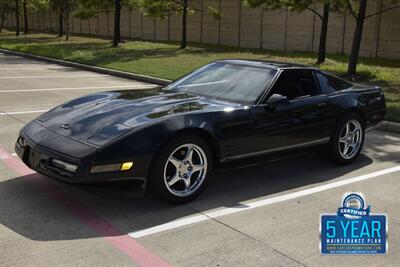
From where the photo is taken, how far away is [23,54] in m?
22.3

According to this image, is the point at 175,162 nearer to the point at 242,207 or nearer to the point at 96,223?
the point at 242,207

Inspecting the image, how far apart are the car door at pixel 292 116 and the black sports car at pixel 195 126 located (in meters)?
0.01

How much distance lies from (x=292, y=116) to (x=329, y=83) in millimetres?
1046

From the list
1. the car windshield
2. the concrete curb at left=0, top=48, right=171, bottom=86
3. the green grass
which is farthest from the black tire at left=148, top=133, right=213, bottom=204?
the concrete curb at left=0, top=48, right=171, bottom=86

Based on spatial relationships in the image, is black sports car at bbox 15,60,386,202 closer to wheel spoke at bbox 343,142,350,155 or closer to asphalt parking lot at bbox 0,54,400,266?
wheel spoke at bbox 343,142,350,155

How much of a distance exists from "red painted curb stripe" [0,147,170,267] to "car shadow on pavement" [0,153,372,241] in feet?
0.16

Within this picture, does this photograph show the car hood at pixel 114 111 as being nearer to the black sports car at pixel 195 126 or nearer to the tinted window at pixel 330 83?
the black sports car at pixel 195 126

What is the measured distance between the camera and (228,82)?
565 cm

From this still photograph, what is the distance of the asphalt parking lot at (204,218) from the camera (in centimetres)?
368

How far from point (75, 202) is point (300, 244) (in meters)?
2.07

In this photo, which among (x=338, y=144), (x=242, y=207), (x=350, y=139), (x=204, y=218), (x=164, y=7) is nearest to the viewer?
(x=204, y=218)

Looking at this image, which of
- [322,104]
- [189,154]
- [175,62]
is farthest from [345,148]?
[175,62]

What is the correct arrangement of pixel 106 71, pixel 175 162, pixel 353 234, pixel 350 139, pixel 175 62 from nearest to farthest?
pixel 353 234, pixel 175 162, pixel 350 139, pixel 106 71, pixel 175 62

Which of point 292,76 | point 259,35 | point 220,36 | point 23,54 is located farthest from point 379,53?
point 292,76
